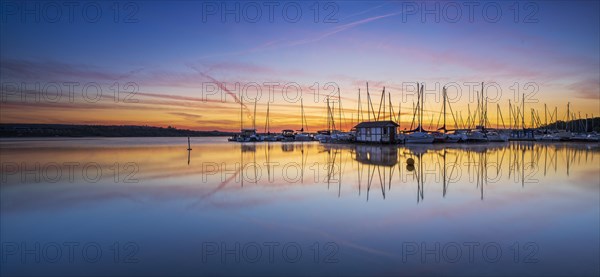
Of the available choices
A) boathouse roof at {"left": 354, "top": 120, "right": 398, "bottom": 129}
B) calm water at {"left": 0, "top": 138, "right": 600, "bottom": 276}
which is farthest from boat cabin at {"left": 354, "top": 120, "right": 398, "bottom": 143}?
calm water at {"left": 0, "top": 138, "right": 600, "bottom": 276}

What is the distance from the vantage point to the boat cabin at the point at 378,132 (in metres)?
47.5

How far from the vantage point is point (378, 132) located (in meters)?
49.0

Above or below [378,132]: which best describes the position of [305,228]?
below

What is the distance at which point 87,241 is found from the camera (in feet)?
23.1

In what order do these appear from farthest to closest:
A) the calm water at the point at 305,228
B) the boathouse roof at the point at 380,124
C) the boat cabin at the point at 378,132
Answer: the boat cabin at the point at 378,132 < the boathouse roof at the point at 380,124 < the calm water at the point at 305,228

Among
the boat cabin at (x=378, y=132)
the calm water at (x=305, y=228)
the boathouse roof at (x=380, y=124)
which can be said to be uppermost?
the boathouse roof at (x=380, y=124)

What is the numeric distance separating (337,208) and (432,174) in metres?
8.18

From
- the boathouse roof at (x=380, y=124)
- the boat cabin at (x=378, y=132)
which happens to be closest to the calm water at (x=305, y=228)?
the boathouse roof at (x=380, y=124)

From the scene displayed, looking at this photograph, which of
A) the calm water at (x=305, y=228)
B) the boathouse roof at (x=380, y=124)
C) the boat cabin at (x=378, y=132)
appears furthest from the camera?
the boat cabin at (x=378, y=132)

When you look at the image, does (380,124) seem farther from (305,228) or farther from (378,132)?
(305,228)

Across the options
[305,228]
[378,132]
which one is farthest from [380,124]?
[305,228]

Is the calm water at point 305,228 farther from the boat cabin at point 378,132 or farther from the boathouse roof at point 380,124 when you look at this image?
the boat cabin at point 378,132

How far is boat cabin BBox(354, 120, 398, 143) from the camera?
47.5 metres

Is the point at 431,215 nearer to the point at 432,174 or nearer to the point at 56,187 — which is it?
the point at 432,174
